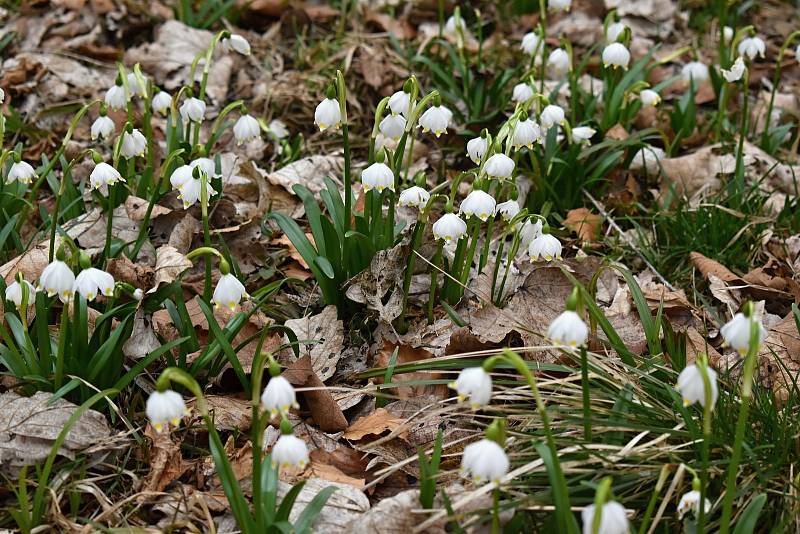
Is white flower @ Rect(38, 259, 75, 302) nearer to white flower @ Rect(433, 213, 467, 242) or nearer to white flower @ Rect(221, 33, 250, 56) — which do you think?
white flower @ Rect(433, 213, 467, 242)

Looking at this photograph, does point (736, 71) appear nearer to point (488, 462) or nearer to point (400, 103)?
point (400, 103)

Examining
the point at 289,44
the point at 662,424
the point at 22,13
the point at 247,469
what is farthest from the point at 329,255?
the point at 22,13

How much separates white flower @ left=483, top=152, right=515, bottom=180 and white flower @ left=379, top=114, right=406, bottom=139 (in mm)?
318

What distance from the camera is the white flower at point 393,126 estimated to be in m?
2.93

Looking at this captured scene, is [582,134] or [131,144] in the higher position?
[131,144]

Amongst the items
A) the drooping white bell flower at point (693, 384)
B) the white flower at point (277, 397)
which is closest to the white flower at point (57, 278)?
the white flower at point (277, 397)

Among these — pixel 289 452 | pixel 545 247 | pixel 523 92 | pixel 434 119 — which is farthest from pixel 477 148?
pixel 289 452

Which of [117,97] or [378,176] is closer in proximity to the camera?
[378,176]

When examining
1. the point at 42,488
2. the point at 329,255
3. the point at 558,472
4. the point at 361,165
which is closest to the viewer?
the point at 558,472

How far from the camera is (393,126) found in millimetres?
2941

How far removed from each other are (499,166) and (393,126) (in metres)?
0.38

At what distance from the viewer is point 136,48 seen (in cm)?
501

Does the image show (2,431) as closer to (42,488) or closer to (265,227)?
(42,488)

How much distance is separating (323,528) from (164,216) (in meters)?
1.66
